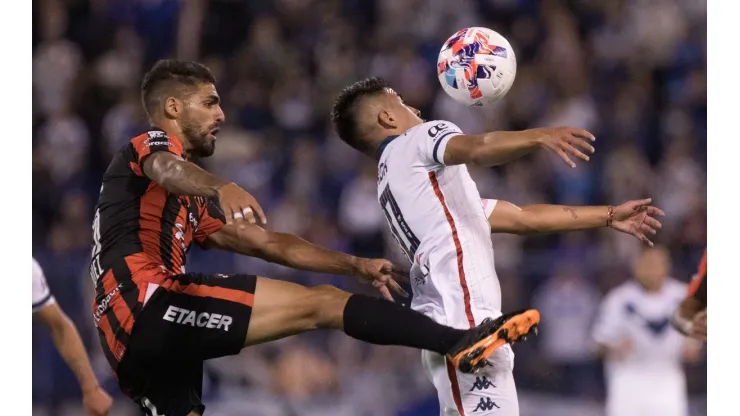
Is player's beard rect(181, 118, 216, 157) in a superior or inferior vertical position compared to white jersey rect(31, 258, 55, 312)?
superior

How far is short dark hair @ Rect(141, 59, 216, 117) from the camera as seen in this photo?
15.9 ft

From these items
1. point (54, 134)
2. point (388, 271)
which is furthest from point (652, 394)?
point (54, 134)

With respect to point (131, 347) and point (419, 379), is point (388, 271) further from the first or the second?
point (419, 379)

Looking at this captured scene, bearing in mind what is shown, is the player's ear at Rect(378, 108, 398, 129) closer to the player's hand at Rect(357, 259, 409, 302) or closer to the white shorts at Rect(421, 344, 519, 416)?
the player's hand at Rect(357, 259, 409, 302)

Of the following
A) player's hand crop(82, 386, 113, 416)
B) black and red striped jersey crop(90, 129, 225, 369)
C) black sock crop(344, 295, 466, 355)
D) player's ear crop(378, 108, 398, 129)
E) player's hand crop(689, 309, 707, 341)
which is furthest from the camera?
player's hand crop(82, 386, 113, 416)

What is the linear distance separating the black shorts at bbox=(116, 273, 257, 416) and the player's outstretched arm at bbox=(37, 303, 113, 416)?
1263mm

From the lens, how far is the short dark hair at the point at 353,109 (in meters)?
4.93

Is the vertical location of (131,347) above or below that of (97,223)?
below

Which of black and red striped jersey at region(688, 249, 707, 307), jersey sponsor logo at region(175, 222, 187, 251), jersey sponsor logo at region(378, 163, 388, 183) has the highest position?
jersey sponsor logo at region(378, 163, 388, 183)

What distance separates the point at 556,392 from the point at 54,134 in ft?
17.5

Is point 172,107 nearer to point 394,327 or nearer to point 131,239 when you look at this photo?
point 131,239

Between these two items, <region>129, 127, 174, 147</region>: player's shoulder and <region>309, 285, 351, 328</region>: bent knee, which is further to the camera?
<region>129, 127, 174, 147</region>: player's shoulder

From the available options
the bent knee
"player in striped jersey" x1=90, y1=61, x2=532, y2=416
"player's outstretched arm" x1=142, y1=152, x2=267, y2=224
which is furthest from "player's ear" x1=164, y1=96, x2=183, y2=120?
the bent knee

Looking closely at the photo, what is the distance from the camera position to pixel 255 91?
1030cm
